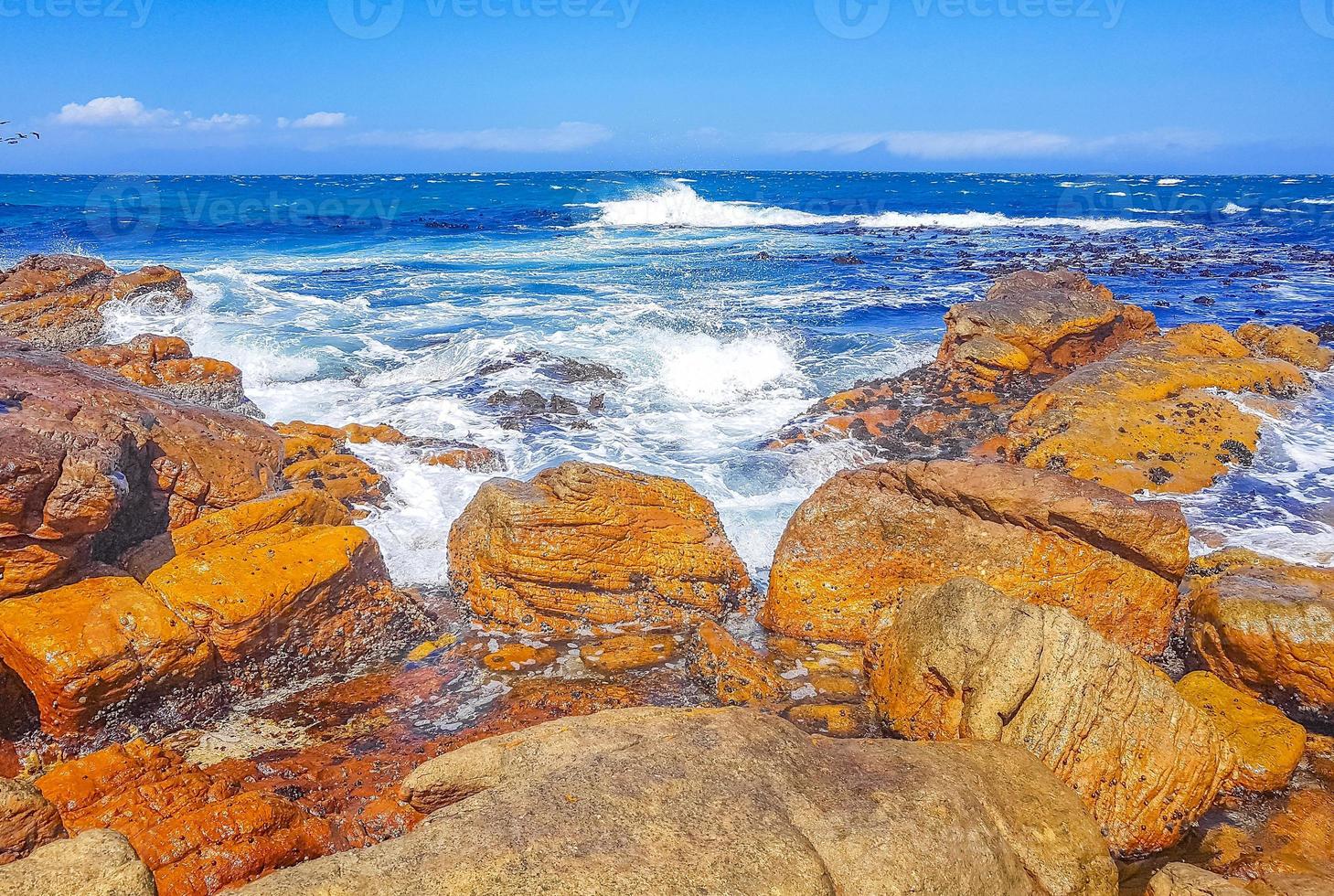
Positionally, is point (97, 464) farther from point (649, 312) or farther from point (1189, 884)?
point (649, 312)

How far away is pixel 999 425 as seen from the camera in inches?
424

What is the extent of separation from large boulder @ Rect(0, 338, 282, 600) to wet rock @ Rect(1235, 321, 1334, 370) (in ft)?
47.0

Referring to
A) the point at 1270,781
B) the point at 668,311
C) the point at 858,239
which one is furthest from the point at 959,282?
the point at 1270,781

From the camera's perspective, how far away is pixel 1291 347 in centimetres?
1258

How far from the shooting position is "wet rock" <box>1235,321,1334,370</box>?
1241cm

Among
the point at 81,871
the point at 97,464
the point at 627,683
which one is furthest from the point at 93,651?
the point at 627,683

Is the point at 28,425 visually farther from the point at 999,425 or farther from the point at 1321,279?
the point at 1321,279

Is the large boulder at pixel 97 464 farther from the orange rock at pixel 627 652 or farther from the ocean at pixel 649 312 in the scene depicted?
the orange rock at pixel 627 652

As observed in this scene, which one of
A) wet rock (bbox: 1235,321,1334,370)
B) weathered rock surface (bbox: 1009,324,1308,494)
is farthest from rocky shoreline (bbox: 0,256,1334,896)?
wet rock (bbox: 1235,321,1334,370)

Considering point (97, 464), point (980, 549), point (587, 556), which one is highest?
point (97, 464)

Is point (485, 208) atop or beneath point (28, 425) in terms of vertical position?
atop

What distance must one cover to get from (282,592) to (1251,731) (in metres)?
6.32

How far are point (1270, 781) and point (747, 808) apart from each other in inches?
140

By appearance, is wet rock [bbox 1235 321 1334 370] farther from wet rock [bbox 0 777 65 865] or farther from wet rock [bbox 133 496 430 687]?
wet rock [bbox 0 777 65 865]
